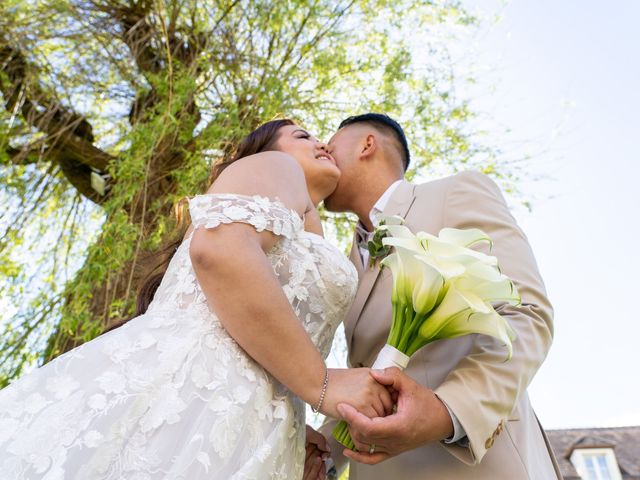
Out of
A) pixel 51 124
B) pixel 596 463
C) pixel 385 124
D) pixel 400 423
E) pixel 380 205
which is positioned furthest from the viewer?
pixel 596 463

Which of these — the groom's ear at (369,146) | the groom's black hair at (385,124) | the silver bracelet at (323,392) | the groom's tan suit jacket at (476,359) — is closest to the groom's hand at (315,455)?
the groom's tan suit jacket at (476,359)

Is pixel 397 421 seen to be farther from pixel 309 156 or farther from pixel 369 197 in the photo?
pixel 369 197

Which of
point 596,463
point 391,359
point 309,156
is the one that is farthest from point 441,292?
point 596,463

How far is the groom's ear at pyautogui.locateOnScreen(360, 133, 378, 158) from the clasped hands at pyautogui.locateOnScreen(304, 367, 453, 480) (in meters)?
1.44

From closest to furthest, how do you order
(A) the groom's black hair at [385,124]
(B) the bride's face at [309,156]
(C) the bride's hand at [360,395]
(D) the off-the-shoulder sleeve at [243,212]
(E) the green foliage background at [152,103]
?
(C) the bride's hand at [360,395] < (D) the off-the-shoulder sleeve at [243,212] < (B) the bride's face at [309,156] < (A) the groom's black hair at [385,124] < (E) the green foliage background at [152,103]

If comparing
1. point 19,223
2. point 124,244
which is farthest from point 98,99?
point 124,244

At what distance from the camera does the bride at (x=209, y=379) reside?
4.33ft

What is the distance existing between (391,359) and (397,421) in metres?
0.18

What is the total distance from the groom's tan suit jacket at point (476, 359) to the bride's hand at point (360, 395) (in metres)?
0.15

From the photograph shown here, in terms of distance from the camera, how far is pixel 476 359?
5.22 feet

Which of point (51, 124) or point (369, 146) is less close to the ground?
point (369, 146)

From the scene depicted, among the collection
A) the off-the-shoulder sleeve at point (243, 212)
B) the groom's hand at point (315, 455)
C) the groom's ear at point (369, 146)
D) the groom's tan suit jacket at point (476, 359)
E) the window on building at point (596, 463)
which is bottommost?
the window on building at point (596, 463)

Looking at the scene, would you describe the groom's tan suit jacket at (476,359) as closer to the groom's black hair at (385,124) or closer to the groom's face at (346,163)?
the groom's face at (346,163)

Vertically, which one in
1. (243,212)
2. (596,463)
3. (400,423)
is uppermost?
(243,212)
